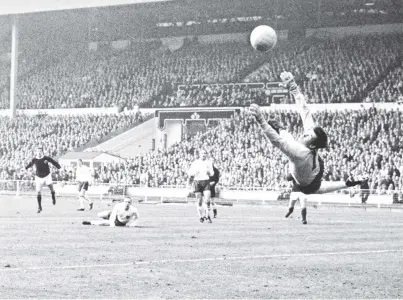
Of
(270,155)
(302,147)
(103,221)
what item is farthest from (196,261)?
(270,155)

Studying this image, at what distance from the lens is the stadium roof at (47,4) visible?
48.1 metres

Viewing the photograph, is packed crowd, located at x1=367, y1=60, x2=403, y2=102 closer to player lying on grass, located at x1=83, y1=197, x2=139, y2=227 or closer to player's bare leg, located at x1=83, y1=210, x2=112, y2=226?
player's bare leg, located at x1=83, y1=210, x2=112, y2=226

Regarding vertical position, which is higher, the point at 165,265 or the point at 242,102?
the point at 242,102

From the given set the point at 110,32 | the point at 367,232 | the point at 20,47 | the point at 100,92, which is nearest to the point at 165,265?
the point at 367,232

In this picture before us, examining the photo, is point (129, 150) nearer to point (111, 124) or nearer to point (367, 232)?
point (111, 124)

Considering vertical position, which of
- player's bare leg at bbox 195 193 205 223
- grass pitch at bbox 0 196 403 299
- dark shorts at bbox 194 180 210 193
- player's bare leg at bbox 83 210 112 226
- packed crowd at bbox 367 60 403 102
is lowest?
grass pitch at bbox 0 196 403 299

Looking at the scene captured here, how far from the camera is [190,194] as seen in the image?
4203 centimetres

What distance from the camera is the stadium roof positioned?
48.1 metres

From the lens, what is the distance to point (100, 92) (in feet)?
197

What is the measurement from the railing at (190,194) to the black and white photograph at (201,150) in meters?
0.09

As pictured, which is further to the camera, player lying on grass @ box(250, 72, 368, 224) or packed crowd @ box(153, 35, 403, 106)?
packed crowd @ box(153, 35, 403, 106)

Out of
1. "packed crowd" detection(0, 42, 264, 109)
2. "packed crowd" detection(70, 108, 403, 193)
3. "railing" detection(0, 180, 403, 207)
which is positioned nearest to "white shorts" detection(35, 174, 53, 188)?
"railing" detection(0, 180, 403, 207)

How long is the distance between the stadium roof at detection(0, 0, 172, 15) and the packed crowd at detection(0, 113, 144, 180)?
7.56 m

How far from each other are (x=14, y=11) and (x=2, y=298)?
44819mm
